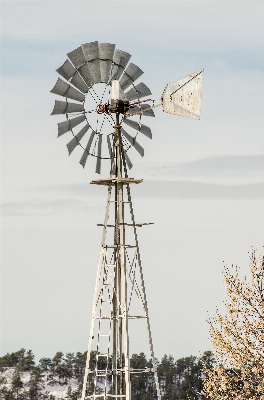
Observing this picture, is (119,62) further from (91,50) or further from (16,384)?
(16,384)

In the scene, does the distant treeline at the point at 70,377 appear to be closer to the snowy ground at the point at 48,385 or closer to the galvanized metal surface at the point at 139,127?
the snowy ground at the point at 48,385

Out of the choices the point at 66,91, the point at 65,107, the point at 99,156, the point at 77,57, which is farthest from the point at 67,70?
the point at 99,156

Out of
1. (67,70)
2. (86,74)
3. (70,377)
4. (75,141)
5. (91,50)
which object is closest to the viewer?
(67,70)

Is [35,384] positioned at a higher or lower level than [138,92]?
higher

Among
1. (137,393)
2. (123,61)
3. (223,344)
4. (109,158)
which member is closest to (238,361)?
(223,344)

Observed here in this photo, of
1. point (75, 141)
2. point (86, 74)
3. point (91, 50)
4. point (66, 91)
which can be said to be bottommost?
point (75, 141)

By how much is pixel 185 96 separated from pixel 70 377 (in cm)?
5567

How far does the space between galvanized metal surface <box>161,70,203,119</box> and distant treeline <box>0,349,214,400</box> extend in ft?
128

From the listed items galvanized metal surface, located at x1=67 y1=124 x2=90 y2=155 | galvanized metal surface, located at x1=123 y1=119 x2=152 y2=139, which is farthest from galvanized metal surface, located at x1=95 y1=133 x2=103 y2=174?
galvanized metal surface, located at x1=123 y1=119 x2=152 y2=139

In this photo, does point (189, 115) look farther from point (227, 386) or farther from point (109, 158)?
point (227, 386)

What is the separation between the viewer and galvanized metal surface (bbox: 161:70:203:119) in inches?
739

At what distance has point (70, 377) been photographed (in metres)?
71.6

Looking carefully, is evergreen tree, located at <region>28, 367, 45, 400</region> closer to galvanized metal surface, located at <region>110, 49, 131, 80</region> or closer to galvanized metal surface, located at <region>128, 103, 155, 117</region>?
galvanized metal surface, located at <region>128, 103, 155, 117</region>

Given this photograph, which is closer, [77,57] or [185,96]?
[185,96]
